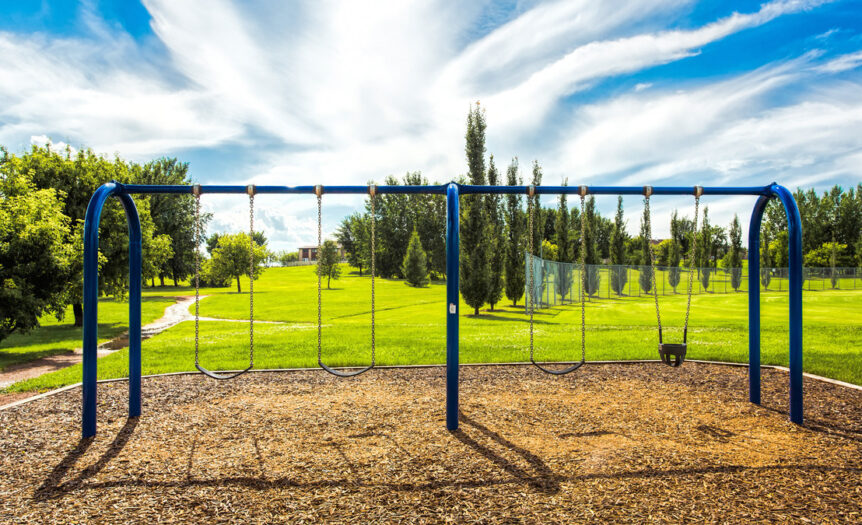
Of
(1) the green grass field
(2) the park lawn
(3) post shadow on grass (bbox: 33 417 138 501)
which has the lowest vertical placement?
(2) the park lawn

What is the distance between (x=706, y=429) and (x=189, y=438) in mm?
5310

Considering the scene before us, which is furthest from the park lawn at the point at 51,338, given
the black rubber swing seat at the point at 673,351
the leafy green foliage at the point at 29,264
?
the black rubber swing seat at the point at 673,351

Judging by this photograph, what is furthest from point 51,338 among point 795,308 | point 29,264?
point 795,308

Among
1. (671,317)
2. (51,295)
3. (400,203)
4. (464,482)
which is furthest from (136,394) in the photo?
(400,203)

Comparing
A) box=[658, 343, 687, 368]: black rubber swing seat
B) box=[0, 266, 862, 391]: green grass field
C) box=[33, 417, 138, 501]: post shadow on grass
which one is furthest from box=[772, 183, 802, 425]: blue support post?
box=[33, 417, 138, 501]: post shadow on grass

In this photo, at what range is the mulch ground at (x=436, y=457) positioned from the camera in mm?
3416

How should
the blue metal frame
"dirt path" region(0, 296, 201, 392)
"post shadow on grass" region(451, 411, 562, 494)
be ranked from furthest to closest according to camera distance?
1. "dirt path" region(0, 296, 201, 392)
2. the blue metal frame
3. "post shadow on grass" region(451, 411, 562, 494)

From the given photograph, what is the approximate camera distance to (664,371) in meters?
7.88

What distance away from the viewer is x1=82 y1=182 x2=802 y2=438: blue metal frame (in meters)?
4.87

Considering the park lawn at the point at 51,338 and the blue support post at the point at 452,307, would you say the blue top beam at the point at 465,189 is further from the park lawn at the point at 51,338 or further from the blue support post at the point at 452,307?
the park lawn at the point at 51,338

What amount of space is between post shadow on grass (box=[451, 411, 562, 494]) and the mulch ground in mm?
Answer: 19

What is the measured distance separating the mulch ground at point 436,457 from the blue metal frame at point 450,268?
1.32 feet

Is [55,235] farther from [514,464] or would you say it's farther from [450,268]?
[514,464]

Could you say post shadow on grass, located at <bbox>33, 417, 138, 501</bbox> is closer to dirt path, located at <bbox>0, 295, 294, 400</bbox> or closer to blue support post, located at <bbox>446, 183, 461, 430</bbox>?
dirt path, located at <bbox>0, 295, 294, 400</bbox>
